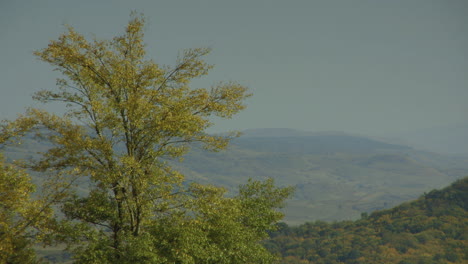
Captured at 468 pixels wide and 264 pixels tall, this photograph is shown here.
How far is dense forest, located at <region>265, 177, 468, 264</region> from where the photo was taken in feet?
416

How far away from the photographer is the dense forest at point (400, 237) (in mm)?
126750

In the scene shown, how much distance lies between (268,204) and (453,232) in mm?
124085

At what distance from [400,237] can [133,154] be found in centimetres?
13331

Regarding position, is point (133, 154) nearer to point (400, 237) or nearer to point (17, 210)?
point (17, 210)

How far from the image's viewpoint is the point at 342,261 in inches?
5694

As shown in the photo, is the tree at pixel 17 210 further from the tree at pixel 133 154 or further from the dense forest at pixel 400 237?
the dense forest at pixel 400 237

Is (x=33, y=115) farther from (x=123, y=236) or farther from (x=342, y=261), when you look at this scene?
(x=342, y=261)

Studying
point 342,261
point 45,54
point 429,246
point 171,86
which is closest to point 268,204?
point 171,86

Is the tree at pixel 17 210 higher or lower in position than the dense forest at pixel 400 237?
higher

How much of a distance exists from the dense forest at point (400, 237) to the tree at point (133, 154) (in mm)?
105654

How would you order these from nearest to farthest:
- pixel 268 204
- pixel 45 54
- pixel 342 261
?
pixel 45 54 → pixel 268 204 → pixel 342 261

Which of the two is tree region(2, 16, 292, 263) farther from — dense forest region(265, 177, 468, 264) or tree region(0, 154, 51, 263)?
dense forest region(265, 177, 468, 264)

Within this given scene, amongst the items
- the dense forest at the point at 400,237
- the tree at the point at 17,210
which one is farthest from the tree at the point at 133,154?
the dense forest at the point at 400,237

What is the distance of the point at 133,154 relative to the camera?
74.8ft
